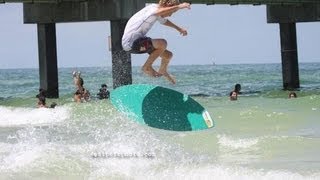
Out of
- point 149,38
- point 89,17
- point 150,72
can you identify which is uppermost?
point 89,17

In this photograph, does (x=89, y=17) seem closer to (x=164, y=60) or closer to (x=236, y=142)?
(x=236, y=142)

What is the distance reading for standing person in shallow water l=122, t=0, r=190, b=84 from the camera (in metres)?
10.5

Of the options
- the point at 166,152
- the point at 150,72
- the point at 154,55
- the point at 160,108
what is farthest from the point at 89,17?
the point at 154,55

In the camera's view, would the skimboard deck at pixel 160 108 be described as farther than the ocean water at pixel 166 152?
Yes

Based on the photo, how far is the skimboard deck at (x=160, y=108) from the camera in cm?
1212

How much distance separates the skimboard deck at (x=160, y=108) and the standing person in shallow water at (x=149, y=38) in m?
1.06

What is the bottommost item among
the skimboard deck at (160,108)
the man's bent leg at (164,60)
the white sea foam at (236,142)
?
the white sea foam at (236,142)

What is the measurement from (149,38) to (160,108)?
1.79m

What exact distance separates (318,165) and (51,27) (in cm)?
2700

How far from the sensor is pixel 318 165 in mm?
11164

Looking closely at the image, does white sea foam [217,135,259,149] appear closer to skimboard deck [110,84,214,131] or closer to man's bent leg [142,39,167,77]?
skimboard deck [110,84,214,131]

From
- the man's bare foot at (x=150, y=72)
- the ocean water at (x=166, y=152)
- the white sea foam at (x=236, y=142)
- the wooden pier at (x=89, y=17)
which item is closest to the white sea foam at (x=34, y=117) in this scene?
the ocean water at (x=166, y=152)

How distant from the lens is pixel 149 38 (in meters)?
10.9

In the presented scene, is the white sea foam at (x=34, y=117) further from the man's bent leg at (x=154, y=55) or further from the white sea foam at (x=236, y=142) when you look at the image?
the man's bent leg at (x=154, y=55)
